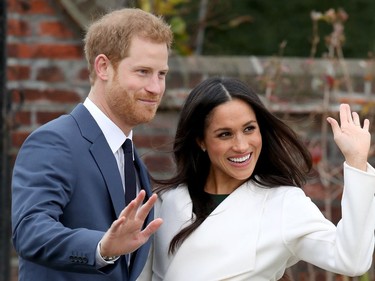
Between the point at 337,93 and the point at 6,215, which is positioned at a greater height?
the point at 337,93

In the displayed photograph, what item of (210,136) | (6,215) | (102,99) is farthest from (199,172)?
(6,215)

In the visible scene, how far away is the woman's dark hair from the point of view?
170 inches

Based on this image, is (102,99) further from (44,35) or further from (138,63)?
(44,35)

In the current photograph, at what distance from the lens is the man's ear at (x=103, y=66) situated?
4.01m

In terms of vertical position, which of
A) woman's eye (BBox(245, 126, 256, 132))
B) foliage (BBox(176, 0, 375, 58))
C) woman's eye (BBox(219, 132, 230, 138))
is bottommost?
woman's eye (BBox(219, 132, 230, 138))

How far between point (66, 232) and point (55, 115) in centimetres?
272

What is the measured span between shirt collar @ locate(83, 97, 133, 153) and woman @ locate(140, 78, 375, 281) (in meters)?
0.37

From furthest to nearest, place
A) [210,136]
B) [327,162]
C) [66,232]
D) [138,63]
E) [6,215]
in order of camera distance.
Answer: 1. [327,162]
2. [6,215]
3. [210,136]
4. [138,63]
5. [66,232]

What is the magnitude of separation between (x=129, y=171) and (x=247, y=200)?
43 cm

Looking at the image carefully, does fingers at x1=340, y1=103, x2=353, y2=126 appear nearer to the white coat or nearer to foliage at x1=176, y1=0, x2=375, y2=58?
the white coat

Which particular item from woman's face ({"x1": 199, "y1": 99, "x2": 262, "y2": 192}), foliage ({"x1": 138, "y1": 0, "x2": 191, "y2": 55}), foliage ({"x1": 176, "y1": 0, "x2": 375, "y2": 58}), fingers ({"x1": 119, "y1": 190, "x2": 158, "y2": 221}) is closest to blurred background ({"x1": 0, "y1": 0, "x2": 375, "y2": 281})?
foliage ({"x1": 138, "y1": 0, "x2": 191, "y2": 55})

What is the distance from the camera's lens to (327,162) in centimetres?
647

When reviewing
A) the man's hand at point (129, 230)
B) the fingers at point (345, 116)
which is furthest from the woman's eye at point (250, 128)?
the man's hand at point (129, 230)

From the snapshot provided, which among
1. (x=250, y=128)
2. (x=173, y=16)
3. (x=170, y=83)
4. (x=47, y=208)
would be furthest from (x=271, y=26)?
(x=47, y=208)
